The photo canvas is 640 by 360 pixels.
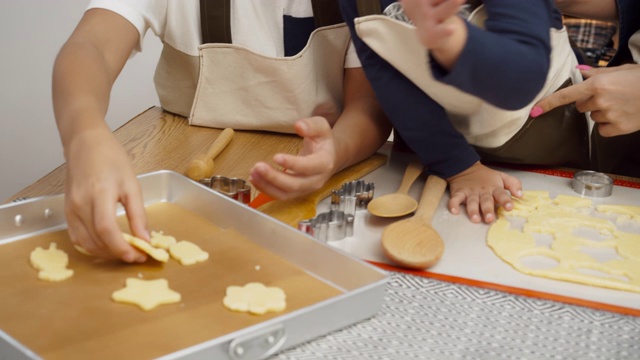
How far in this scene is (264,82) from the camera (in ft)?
3.22

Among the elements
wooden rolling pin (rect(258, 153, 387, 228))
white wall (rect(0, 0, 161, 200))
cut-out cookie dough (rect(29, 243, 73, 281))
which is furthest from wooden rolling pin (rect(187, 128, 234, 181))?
white wall (rect(0, 0, 161, 200))

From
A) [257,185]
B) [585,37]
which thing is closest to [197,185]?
[257,185]

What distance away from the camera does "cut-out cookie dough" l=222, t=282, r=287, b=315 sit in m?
→ 0.56

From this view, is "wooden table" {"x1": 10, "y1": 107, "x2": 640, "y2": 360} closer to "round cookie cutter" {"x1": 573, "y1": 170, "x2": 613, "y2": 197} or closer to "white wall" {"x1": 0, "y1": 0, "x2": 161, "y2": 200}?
"round cookie cutter" {"x1": 573, "y1": 170, "x2": 613, "y2": 197}

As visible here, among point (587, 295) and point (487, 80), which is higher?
point (487, 80)

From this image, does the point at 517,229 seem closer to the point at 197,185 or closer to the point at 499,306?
the point at 499,306

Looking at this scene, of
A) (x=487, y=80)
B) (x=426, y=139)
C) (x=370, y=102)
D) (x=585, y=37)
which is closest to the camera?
(x=487, y=80)

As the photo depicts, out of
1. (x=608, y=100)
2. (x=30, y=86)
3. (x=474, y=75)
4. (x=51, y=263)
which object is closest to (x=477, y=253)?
(x=474, y=75)

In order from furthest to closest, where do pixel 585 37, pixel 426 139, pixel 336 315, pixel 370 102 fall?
pixel 585 37
pixel 370 102
pixel 426 139
pixel 336 315

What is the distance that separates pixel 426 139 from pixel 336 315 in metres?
0.34

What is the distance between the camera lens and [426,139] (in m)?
0.85

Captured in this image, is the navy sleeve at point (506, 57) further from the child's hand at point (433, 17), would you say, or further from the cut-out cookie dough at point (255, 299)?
the cut-out cookie dough at point (255, 299)

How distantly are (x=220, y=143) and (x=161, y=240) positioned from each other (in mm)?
294

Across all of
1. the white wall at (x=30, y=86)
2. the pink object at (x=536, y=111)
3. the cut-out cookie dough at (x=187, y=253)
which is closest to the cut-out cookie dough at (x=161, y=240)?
the cut-out cookie dough at (x=187, y=253)
